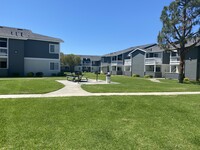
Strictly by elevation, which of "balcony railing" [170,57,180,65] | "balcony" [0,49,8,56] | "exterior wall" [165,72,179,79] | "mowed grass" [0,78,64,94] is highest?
"balcony" [0,49,8,56]

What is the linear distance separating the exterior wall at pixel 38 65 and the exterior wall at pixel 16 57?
1201 millimetres

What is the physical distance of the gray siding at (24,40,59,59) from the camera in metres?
28.9

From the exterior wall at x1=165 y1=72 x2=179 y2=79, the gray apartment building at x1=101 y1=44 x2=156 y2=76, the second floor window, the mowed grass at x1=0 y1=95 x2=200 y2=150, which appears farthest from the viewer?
the gray apartment building at x1=101 y1=44 x2=156 y2=76

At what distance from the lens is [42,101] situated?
847 cm

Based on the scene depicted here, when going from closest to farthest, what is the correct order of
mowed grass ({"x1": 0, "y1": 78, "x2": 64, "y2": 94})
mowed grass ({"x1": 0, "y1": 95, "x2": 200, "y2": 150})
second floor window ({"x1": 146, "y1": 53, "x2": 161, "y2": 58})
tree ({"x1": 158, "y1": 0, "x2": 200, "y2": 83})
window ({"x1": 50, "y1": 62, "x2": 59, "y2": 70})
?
mowed grass ({"x1": 0, "y1": 95, "x2": 200, "y2": 150})
mowed grass ({"x1": 0, "y1": 78, "x2": 64, "y2": 94})
tree ({"x1": 158, "y1": 0, "x2": 200, "y2": 83})
window ({"x1": 50, "y1": 62, "x2": 59, "y2": 70})
second floor window ({"x1": 146, "y1": 53, "x2": 161, "y2": 58})

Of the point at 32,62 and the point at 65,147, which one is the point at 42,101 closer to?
the point at 65,147

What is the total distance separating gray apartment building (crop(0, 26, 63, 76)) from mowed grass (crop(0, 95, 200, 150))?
21.0 m

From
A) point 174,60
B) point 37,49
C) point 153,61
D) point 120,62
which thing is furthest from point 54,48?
point 120,62

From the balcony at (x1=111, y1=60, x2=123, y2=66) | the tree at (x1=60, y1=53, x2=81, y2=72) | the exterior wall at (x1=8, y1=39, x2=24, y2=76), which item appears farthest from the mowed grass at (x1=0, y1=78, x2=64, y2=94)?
the tree at (x1=60, y1=53, x2=81, y2=72)

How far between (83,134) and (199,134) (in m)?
3.54

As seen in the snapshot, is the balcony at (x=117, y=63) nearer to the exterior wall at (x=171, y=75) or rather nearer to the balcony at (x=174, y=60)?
the exterior wall at (x=171, y=75)

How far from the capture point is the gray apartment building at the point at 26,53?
87.9ft

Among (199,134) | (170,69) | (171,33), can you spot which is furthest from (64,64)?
(199,134)

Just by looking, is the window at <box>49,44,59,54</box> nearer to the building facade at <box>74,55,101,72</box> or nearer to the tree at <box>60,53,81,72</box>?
the tree at <box>60,53,81,72</box>
